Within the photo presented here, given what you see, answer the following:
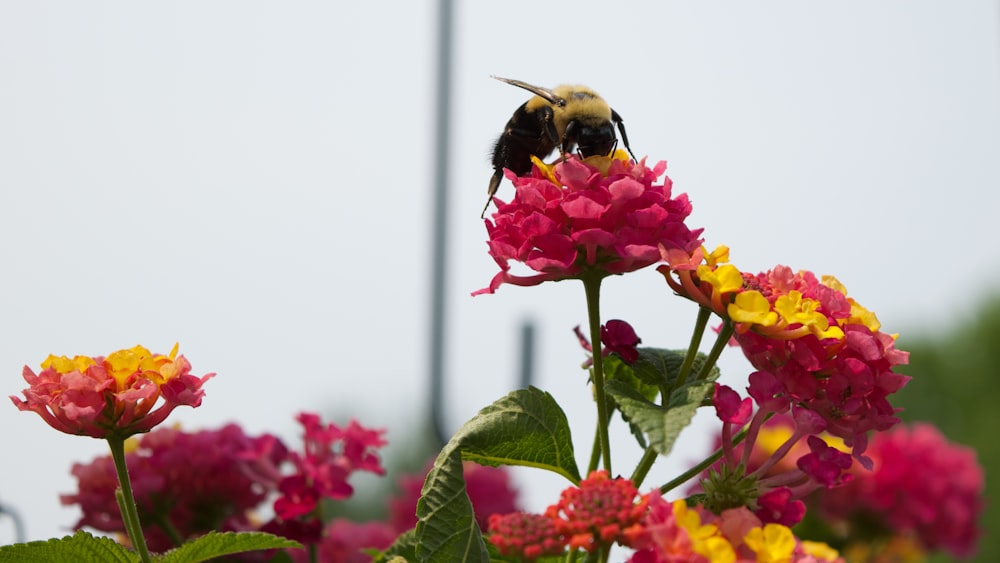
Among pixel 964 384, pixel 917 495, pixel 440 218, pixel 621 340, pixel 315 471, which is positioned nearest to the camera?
pixel 621 340

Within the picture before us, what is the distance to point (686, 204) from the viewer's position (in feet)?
3.00

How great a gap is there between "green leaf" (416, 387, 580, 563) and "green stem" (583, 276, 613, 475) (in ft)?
0.12

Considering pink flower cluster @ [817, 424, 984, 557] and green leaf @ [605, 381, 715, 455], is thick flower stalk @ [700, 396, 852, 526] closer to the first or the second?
green leaf @ [605, 381, 715, 455]

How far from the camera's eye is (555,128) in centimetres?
129

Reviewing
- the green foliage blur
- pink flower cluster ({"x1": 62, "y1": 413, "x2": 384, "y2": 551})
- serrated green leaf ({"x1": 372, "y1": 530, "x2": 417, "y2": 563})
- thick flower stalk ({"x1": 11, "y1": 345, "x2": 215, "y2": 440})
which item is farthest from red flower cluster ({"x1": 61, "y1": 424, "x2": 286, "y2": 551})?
the green foliage blur

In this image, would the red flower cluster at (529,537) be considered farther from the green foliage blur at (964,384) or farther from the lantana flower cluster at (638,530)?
the green foliage blur at (964,384)

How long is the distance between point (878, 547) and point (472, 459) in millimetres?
2042

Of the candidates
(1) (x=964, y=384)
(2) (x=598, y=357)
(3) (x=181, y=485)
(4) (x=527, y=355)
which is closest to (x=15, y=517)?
(3) (x=181, y=485)

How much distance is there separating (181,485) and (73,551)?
0.43 metres

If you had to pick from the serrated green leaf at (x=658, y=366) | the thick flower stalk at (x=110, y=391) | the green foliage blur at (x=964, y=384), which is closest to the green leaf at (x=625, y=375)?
the serrated green leaf at (x=658, y=366)

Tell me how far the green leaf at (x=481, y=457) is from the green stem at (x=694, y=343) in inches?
4.3

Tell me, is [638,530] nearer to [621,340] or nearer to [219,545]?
[621,340]

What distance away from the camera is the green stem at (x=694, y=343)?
0.91 m

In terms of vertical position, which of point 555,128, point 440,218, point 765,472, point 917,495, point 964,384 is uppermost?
point 555,128
